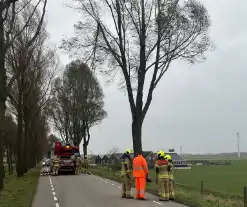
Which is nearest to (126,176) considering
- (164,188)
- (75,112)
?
(164,188)

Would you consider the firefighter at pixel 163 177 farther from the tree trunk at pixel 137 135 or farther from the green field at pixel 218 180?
the tree trunk at pixel 137 135

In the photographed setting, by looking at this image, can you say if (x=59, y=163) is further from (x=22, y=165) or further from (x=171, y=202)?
(x=171, y=202)

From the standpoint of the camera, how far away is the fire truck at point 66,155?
43.2m

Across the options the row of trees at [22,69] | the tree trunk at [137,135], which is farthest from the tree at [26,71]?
the tree trunk at [137,135]

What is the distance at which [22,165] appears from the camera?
37562mm

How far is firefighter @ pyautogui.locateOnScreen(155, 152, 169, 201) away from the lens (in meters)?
17.3

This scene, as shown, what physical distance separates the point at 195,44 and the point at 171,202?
14024 millimetres

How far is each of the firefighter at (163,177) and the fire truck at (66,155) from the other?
2627 centimetres

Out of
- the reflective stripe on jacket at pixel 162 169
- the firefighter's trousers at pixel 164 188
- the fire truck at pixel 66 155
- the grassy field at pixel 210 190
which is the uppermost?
the fire truck at pixel 66 155

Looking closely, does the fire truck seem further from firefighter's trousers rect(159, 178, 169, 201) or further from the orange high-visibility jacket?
firefighter's trousers rect(159, 178, 169, 201)

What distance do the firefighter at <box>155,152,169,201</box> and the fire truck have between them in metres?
26.3

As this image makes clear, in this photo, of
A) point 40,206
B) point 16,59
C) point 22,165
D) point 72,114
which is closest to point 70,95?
point 72,114

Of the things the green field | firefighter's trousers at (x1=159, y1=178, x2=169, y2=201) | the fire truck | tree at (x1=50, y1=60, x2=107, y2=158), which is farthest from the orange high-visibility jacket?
tree at (x1=50, y1=60, x2=107, y2=158)

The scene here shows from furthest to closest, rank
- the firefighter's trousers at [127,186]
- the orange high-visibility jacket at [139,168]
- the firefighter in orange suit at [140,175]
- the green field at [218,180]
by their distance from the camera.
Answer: the green field at [218,180]
the firefighter's trousers at [127,186]
the orange high-visibility jacket at [139,168]
the firefighter in orange suit at [140,175]
